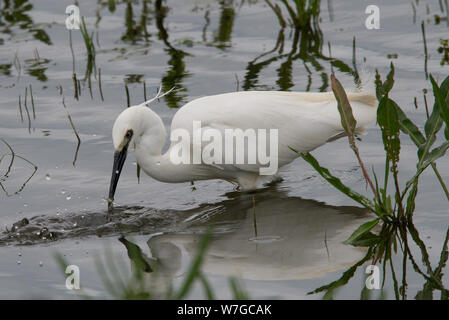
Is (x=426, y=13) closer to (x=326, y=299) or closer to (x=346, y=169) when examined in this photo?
(x=346, y=169)

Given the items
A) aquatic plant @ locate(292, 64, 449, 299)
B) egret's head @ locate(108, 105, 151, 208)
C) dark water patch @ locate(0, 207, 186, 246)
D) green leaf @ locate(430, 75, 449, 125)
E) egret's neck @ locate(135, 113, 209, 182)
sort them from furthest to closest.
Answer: egret's neck @ locate(135, 113, 209, 182), egret's head @ locate(108, 105, 151, 208), dark water patch @ locate(0, 207, 186, 246), aquatic plant @ locate(292, 64, 449, 299), green leaf @ locate(430, 75, 449, 125)

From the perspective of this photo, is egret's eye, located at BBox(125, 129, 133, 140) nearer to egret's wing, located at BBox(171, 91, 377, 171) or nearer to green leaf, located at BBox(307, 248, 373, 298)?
egret's wing, located at BBox(171, 91, 377, 171)

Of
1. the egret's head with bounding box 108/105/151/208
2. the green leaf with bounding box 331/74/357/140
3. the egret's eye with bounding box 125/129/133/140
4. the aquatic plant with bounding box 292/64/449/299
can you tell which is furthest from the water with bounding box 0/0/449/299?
the green leaf with bounding box 331/74/357/140

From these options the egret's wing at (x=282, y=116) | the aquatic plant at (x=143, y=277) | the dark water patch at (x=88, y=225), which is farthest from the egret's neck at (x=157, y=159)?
the aquatic plant at (x=143, y=277)

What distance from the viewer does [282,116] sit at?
268 inches

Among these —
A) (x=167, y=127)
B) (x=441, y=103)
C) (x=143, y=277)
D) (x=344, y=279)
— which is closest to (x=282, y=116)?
(x=167, y=127)

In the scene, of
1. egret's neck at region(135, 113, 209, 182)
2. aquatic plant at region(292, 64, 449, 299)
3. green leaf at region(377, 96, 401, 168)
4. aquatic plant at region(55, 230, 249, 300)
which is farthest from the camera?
egret's neck at region(135, 113, 209, 182)

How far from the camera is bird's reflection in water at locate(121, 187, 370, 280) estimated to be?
528cm

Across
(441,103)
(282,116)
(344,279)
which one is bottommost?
(344,279)

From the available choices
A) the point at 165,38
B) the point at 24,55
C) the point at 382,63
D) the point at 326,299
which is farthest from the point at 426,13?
the point at 326,299

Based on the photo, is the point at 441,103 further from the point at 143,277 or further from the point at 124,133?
the point at 124,133

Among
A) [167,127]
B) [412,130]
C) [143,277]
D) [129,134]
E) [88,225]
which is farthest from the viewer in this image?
[167,127]

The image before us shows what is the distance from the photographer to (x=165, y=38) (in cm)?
1112

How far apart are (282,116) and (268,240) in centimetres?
136
